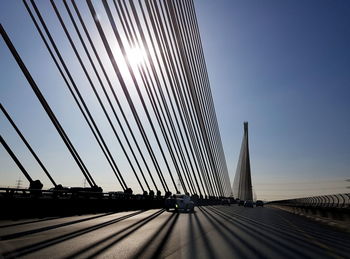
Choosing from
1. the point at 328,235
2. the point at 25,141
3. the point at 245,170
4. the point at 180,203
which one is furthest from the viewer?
the point at 245,170

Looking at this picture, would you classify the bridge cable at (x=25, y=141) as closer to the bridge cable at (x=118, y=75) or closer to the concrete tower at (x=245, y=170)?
the bridge cable at (x=118, y=75)

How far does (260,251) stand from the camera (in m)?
6.68

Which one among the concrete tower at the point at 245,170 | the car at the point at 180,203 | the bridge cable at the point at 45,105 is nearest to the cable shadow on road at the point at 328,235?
the car at the point at 180,203

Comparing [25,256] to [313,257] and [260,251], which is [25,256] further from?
[313,257]

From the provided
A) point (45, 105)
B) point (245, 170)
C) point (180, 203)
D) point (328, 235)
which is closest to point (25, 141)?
point (45, 105)

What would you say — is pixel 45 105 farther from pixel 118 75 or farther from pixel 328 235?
pixel 328 235

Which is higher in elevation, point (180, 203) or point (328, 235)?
point (180, 203)

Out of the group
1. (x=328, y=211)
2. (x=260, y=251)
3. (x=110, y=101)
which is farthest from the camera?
(x=110, y=101)

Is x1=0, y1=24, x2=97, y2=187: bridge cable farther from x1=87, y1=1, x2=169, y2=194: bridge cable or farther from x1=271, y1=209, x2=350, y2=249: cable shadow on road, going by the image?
x1=271, y1=209, x2=350, y2=249: cable shadow on road

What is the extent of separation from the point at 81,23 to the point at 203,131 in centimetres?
2123

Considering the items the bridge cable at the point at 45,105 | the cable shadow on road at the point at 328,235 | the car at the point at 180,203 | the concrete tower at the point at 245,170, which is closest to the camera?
the cable shadow on road at the point at 328,235

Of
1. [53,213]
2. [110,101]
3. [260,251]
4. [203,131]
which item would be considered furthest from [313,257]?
[203,131]

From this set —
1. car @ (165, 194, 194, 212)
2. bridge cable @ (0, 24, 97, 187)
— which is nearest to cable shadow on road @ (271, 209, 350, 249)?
car @ (165, 194, 194, 212)

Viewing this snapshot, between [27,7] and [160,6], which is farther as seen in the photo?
[160,6]
